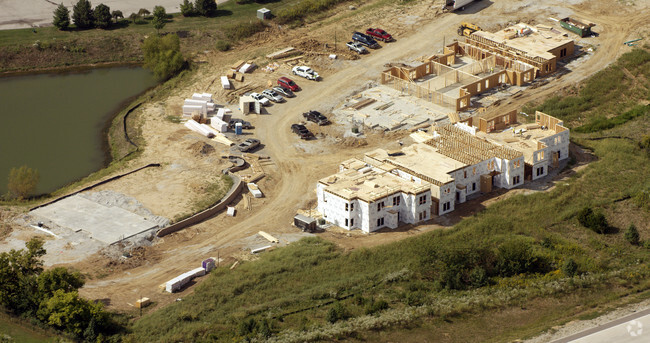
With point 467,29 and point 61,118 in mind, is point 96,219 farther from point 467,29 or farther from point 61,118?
point 467,29

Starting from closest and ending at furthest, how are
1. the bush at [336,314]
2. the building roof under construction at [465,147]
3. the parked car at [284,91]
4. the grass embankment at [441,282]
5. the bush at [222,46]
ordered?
the grass embankment at [441,282] → the bush at [336,314] → the building roof under construction at [465,147] → the parked car at [284,91] → the bush at [222,46]

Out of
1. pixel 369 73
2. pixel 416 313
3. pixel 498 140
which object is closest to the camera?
pixel 416 313

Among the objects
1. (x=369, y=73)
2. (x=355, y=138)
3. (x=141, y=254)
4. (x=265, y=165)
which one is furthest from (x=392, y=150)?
(x=141, y=254)

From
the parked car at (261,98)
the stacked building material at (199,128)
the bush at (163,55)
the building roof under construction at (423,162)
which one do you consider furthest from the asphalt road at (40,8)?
the building roof under construction at (423,162)

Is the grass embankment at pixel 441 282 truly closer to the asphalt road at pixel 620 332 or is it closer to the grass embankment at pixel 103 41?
the asphalt road at pixel 620 332

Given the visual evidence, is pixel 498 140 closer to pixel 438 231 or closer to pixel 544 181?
pixel 544 181

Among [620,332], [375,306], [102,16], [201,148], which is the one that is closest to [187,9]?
[102,16]

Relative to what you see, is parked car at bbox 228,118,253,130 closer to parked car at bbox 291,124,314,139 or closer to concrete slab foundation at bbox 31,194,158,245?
parked car at bbox 291,124,314,139
